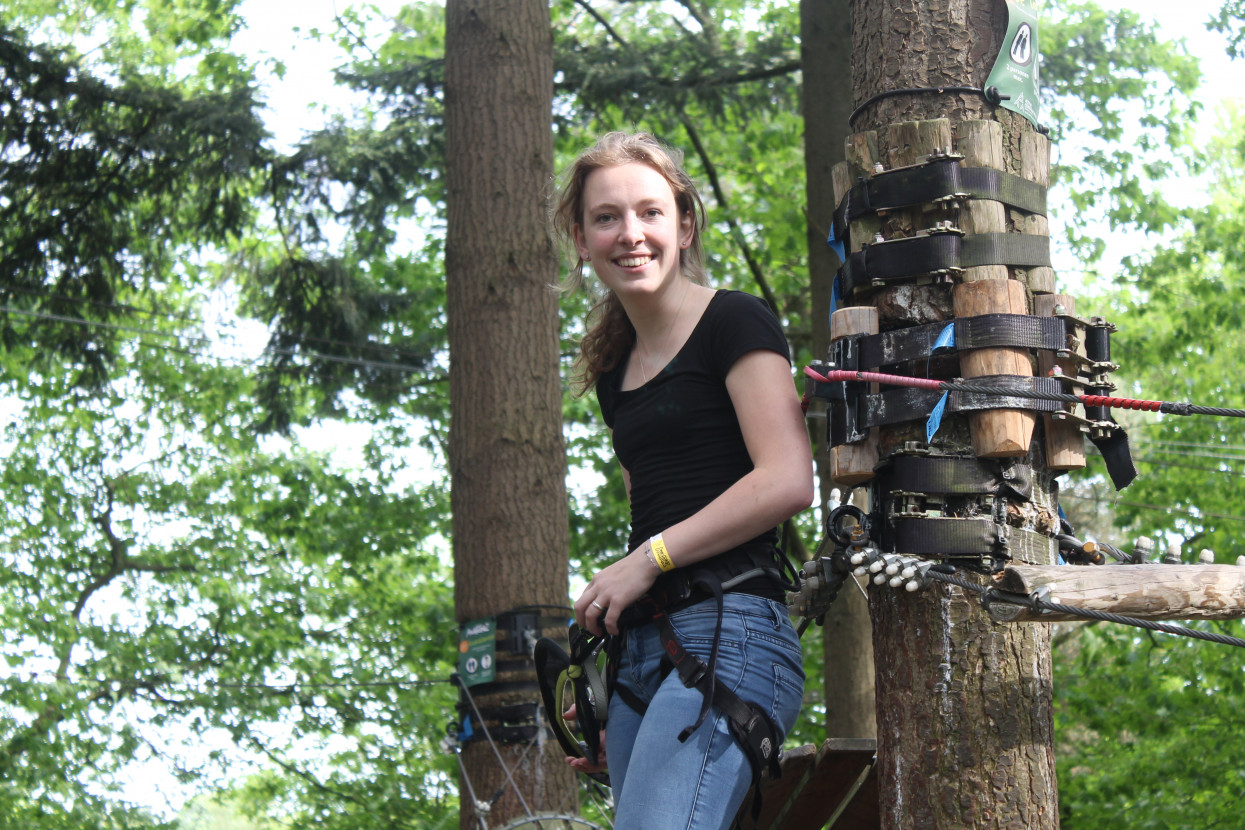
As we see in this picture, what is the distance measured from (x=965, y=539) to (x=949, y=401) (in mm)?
251

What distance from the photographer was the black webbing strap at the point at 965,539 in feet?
7.36

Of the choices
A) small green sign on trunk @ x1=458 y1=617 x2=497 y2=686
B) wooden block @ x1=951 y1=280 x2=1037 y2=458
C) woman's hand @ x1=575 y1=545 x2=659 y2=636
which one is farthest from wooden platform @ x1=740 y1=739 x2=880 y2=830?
small green sign on trunk @ x1=458 y1=617 x2=497 y2=686

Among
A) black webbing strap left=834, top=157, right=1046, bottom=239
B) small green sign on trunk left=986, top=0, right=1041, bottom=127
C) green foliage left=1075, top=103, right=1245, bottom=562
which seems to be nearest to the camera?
black webbing strap left=834, top=157, right=1046, bottom=239

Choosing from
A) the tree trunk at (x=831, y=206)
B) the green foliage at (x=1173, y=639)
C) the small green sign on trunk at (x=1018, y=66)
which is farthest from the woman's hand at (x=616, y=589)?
the tree trunk at (x=831, y=206)

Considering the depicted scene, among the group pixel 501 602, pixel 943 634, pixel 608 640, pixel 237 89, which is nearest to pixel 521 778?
pixel 501 602

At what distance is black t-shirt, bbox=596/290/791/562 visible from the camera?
7.77 ft

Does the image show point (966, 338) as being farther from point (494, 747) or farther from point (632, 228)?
point (494, 747)

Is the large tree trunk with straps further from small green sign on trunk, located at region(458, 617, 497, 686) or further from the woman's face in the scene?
small green sign on trunk, located at region(458, 617, 497, 686)

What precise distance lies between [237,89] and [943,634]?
951 centimetres

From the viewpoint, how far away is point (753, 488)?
2.25 meters

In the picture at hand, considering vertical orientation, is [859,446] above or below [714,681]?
above

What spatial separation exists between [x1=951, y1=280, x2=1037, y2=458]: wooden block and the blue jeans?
19.5 inches

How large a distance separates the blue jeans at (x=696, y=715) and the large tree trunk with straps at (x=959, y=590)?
23 cm

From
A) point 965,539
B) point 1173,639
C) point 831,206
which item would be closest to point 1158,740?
point 1173,639
